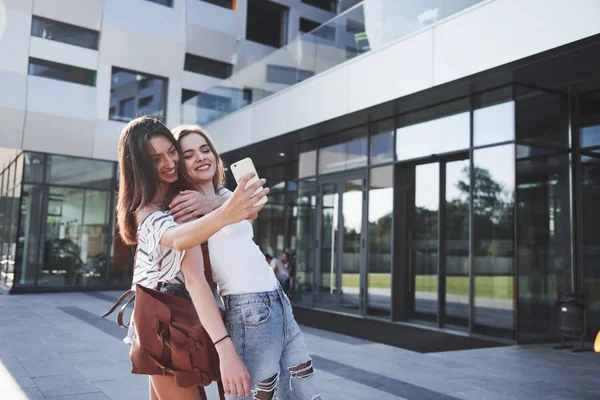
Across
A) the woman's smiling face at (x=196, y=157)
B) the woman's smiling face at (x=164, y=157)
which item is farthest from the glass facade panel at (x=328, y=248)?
the woman's smiling face at (x=164, y=157)

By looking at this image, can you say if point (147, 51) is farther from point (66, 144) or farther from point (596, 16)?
point (596, 16)

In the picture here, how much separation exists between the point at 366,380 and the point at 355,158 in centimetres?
637

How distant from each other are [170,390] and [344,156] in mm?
9914

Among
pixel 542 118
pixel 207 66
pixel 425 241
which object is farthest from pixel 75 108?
pixel 542 118

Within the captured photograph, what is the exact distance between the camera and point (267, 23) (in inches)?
808

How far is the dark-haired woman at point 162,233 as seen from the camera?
1701 mm

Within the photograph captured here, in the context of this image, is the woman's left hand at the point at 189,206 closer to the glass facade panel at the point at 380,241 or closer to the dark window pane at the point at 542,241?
the dark window pane at the point at 542,241

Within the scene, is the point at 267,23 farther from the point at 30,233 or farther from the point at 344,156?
the point at 30,233

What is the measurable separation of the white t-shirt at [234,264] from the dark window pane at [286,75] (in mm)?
9370

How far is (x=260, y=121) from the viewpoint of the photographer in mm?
12391

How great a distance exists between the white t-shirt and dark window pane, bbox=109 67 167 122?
1548cm

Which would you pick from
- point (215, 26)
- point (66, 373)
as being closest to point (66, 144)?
point (215, 26)

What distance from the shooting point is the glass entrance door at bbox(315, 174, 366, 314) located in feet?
36.0

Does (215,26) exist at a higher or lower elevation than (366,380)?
higher
